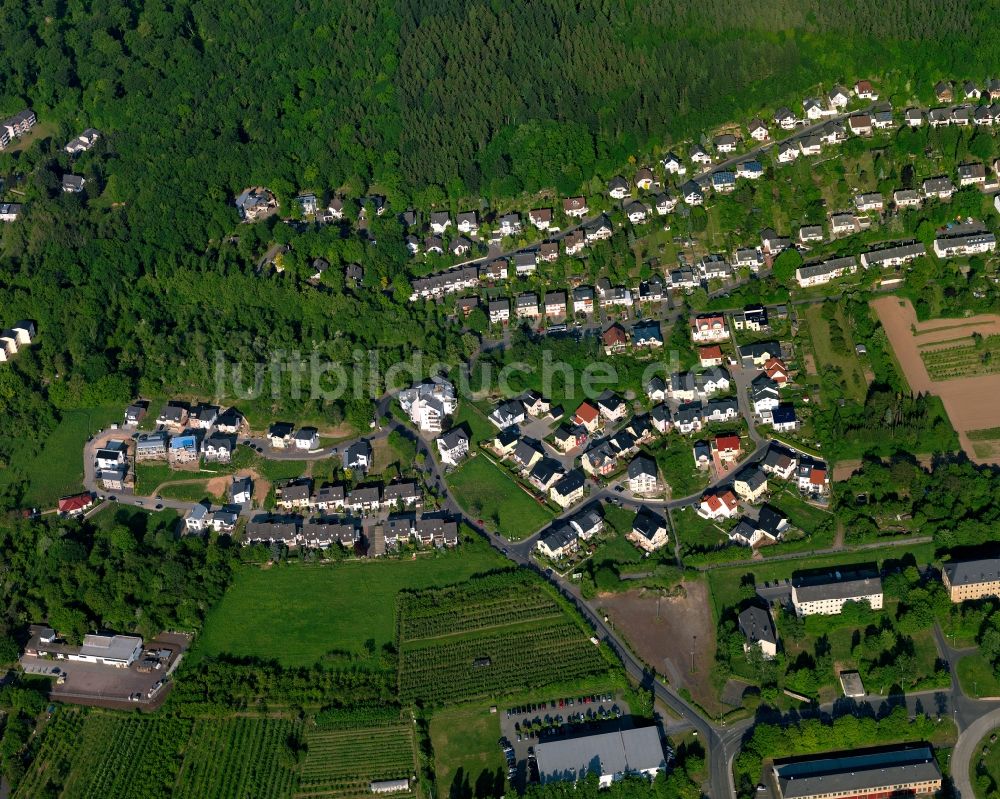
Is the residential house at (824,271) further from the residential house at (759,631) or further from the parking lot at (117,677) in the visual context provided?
the parking lot at (117,677)

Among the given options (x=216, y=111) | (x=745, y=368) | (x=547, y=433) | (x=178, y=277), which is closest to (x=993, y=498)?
(x=745, y=368)

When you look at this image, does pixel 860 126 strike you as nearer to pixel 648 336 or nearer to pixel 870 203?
pixel 870 203

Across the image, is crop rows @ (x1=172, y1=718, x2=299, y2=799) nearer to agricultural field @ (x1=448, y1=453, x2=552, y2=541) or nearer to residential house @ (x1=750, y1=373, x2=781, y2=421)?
agricultural field @ (x1=448, y1=453, x2=552, y2=541)

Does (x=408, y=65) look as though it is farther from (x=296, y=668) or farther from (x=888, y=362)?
(x=296, y=668)

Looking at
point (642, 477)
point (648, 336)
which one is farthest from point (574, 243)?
point (642, 477)

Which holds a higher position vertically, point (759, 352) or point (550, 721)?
point (759, 352)

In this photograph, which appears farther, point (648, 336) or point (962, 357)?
point (648, 336)
